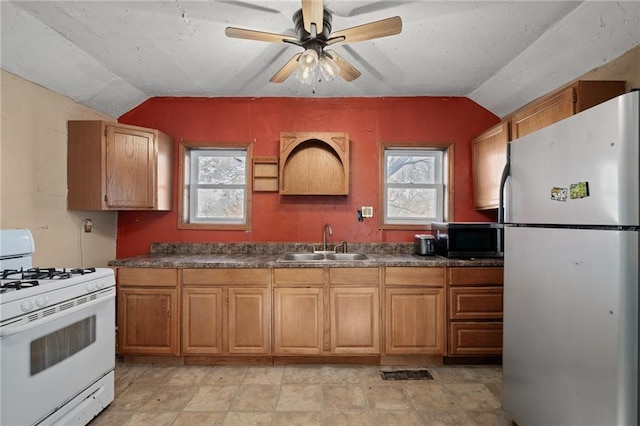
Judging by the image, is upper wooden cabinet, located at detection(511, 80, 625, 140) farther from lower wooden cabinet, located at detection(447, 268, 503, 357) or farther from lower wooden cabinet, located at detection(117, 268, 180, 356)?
lower wooden cabinet, located at detection(117, 268, 180, 356)

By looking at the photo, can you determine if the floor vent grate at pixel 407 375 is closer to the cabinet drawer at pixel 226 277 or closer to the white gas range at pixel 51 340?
→ the cabinet drawer at pixel 226 277

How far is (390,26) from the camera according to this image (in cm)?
162

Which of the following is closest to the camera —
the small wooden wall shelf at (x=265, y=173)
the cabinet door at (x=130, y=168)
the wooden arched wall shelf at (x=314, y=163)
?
the cabinet door at (x=130, y=168)

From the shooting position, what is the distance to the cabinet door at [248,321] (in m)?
2.55

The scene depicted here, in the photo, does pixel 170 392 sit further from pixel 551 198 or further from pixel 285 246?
pixel 551 198

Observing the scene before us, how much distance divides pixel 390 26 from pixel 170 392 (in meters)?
2.77

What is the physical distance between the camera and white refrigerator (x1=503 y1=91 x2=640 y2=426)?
1108 millimetres

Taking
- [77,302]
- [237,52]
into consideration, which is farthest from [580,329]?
[237,52]

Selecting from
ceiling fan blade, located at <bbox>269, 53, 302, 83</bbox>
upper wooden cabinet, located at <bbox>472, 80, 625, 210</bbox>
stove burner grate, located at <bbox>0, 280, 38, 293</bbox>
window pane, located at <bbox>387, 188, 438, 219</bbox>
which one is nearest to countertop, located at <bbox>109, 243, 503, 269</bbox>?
window pane, located at <bbox>387, 188, 438, 219</bbox>

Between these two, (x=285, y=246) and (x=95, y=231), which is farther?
(x=285, y=246)

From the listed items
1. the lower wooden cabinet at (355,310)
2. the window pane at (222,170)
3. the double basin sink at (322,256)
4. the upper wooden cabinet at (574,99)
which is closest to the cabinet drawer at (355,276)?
the lower wooden cabinet at (355,310)

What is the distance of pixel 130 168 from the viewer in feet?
9.01

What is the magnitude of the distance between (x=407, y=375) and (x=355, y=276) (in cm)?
87

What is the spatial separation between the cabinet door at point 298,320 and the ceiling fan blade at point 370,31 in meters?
1.86
